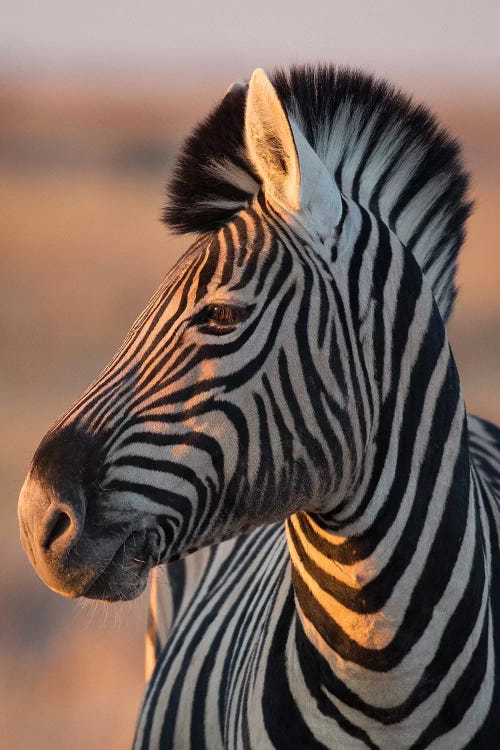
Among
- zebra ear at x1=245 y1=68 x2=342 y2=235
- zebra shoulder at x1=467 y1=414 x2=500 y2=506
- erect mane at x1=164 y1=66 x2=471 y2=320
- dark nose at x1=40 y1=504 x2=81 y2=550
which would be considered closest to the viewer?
dark nose at x1=40 y1=504 x2=81 y2=550

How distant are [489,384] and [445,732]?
9.19 m

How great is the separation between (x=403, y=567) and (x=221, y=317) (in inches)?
28.9

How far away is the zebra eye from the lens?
260 centimetres

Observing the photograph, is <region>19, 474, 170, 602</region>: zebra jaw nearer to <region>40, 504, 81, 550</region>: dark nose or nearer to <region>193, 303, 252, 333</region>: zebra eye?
<region>40, 504, 81, 550</region>: dark nose

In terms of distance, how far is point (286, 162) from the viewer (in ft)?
8.73

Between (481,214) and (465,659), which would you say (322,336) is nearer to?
(465,659)

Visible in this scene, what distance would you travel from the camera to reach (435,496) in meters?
2.73

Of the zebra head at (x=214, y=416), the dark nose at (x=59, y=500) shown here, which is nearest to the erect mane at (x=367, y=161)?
the zebra head at (x=214, y=416)

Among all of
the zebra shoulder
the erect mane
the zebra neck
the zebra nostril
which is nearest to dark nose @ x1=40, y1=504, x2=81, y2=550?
the zebra nostril

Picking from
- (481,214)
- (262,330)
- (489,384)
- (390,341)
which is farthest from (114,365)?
(481,214)

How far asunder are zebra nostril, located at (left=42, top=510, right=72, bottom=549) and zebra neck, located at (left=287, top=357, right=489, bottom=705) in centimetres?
63

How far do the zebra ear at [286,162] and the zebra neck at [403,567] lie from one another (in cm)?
53

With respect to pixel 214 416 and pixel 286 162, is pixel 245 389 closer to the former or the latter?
pixel 214 416

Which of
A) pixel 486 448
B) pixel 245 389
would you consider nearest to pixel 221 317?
pixel 245 389
